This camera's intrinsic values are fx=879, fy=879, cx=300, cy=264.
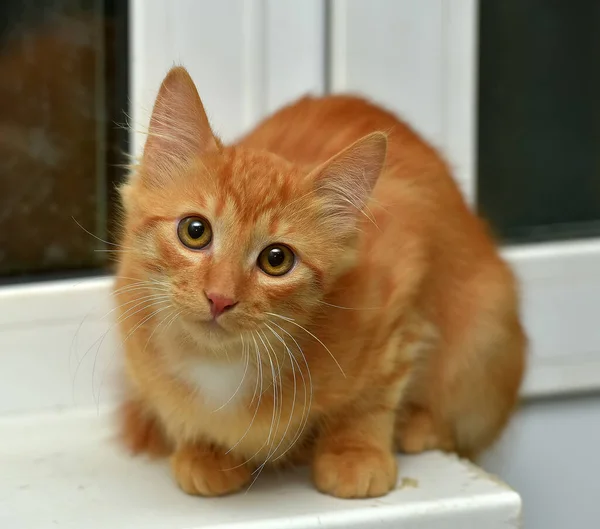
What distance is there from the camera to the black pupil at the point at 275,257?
2.99 ft

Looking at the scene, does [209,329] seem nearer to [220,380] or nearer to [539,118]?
[220,380]

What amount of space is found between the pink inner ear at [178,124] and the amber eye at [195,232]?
85 millimetres

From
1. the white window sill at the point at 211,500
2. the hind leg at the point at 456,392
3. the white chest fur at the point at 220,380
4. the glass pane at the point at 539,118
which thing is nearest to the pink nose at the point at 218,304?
the white chest fur at the point at 220,380

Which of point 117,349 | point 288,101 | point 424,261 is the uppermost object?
point 288,101

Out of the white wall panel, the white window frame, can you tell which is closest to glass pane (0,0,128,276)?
the white window frame

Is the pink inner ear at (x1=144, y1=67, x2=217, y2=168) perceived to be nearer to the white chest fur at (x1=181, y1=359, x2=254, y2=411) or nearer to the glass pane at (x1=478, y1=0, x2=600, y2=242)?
the white chest fur at (x1=181, y1=359, x2=254, y2=411)

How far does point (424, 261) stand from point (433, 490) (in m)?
0.29

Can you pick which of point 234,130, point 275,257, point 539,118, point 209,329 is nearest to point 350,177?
point 275,257

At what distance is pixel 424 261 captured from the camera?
1138 millimetres

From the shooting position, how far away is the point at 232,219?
0.90 meters

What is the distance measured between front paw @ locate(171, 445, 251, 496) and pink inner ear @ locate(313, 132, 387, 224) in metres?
0.32

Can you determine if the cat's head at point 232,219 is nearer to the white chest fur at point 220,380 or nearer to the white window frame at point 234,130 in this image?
the white chest fur at point 220,380

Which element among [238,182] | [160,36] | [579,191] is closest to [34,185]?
[160,36]

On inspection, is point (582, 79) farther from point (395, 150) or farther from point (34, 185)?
point (34, 185)
